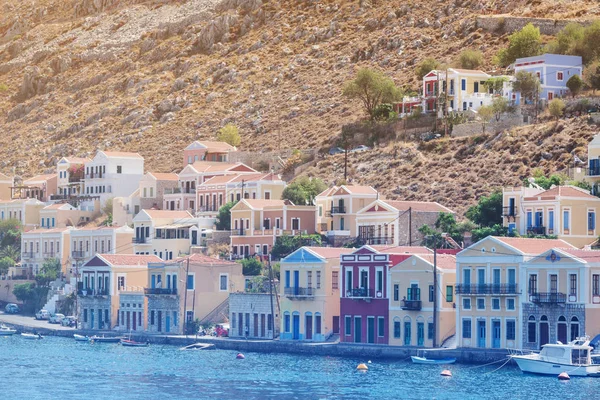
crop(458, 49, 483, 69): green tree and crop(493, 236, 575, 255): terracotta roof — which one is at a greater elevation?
crop(458, 49, 483, 69): green tree

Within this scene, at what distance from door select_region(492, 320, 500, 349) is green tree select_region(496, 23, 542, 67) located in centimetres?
5531

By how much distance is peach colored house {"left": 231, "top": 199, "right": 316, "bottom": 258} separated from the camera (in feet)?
377

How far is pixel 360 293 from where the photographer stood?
91.1 metres

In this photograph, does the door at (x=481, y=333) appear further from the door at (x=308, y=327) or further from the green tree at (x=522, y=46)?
the green tree at (x=522, y=46)

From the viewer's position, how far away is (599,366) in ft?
251

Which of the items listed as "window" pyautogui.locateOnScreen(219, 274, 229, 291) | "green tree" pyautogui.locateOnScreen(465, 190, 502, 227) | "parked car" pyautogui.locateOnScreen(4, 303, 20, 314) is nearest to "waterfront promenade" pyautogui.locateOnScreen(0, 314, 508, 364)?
"window" pyautogui.locateOnScreen(219, 274, 229, 291)

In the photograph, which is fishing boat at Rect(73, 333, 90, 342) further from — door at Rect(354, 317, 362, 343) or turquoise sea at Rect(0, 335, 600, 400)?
door at Rect(354, 317, 362, 343)

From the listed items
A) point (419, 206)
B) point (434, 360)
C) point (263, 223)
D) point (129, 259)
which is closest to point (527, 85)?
point (419, 206)

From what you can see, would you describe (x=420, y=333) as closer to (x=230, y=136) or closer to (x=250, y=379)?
(x=250, y=379)

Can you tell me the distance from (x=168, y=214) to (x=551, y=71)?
33.0m

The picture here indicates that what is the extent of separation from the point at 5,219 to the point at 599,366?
8010 centimetres

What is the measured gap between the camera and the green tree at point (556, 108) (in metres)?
119

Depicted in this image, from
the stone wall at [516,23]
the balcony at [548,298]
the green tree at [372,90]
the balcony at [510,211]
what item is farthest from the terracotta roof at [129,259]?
the stone wall at [516,23]

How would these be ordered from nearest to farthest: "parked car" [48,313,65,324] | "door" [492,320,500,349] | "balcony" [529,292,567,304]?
"balcony" [529,292,567,304], "door" [492,320,500,349], "parked car" [48,313,65,324]
